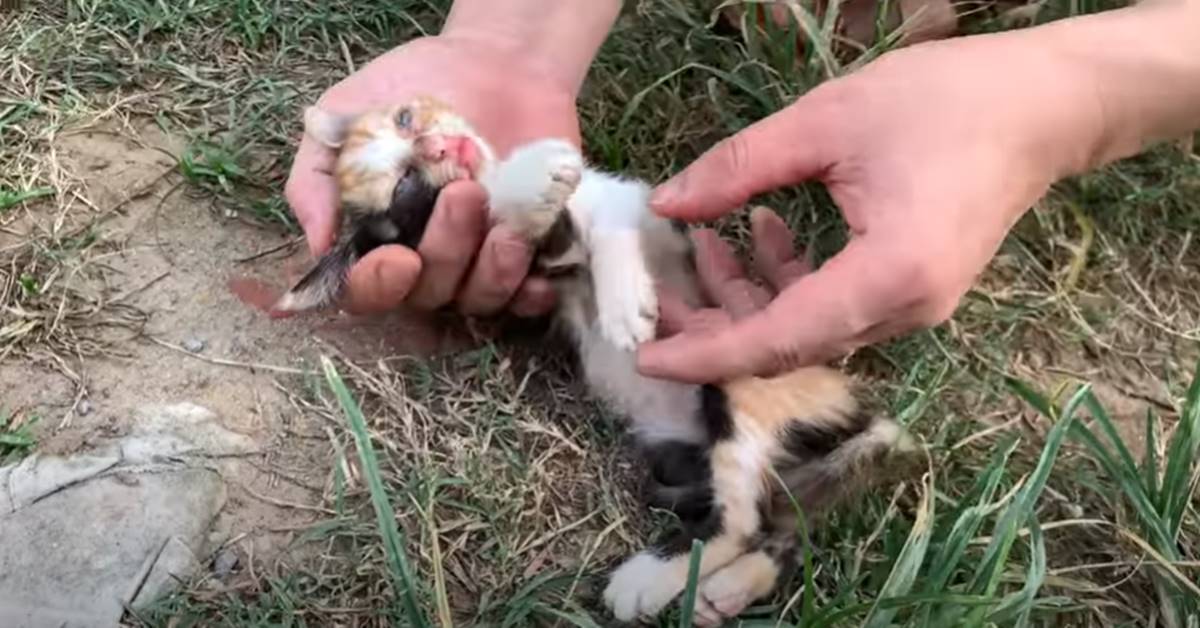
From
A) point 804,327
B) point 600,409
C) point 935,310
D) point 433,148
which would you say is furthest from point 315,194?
point 935,310

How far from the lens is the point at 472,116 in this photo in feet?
6.94

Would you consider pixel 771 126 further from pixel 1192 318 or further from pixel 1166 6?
pixel 1192 318

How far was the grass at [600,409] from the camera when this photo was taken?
1679mm

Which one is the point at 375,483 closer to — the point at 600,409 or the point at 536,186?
the point at 536,186

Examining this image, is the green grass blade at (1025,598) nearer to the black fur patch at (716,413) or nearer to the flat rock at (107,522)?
the black fur patch at (716,413)

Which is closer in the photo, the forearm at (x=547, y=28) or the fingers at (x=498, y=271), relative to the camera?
the fingers at (x=498, y=271)

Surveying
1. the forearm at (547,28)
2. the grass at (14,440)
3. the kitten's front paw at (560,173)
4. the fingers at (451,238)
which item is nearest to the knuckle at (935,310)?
the kitten's front paw at (560,173)

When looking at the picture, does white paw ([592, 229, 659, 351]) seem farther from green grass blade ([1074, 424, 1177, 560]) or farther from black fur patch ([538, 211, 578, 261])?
green grass blade ([1074, 424, 1177, 560])

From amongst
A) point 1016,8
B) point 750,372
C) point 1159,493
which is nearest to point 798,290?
point 750,372

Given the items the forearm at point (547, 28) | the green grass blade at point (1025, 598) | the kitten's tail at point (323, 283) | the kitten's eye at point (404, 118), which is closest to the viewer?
the green grass blade at point (1025, 598)

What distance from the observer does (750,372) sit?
1621mm

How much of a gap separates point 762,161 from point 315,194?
71cm

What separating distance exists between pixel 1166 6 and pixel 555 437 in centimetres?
115

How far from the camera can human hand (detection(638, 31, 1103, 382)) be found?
1.56 meters
